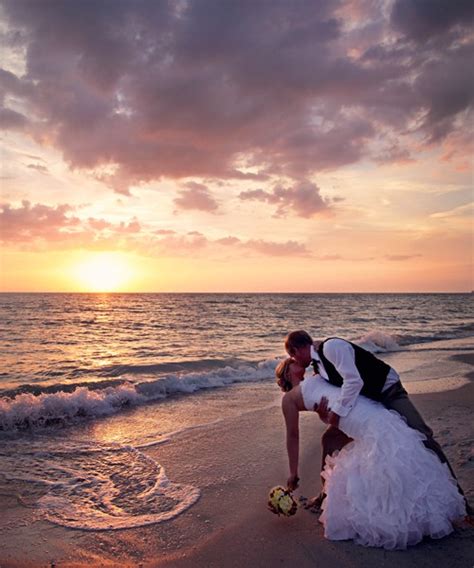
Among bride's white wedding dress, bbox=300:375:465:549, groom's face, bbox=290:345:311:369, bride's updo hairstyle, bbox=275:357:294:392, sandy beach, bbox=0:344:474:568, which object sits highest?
groom's face, bbox=290:345:311:369

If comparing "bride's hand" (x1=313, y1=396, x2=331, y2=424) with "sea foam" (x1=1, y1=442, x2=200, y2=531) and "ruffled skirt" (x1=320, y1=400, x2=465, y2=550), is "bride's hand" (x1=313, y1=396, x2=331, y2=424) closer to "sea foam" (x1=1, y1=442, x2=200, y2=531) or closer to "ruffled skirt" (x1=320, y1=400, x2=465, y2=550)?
"ruffled skirt" (x1=320, y1=400, x2=465, y2=550)

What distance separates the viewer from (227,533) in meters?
4.09

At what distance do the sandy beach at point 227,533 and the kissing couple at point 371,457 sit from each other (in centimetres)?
17

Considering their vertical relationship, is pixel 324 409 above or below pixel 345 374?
below

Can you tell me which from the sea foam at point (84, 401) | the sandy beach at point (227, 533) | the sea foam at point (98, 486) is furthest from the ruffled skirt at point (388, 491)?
the sea foam at point (84, 401)

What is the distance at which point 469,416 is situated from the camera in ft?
24.6

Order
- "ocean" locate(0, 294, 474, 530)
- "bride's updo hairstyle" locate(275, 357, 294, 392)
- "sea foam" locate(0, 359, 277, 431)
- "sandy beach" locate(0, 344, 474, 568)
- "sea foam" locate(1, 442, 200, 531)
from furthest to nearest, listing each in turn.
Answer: "sea foam" locate(0, 359, 277, 431)
"ocean" locate(0, 294, 474, 530)
"bride's updo hairstyle" locate(275, 357, 294, 392)
"sea foam" locate(1, 442, 200, 531)
"sandy beach" locate(0, 344, 474, 568)

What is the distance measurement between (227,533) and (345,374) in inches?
70.2

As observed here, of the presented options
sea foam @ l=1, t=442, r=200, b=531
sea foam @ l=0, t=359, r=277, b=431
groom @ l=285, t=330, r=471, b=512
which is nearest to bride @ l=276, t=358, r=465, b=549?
groom @ l=285, t=330, r=471, b=512

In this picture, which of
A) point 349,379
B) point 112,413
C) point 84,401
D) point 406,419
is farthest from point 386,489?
point 84,401

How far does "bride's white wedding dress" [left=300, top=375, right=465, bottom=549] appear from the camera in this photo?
11.8 feet

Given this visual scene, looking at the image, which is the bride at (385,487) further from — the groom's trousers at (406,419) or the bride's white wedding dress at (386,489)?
the groom's trousers at (406,419)

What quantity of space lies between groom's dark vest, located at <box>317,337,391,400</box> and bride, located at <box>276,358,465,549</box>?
0.15m

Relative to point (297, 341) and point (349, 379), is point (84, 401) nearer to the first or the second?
point (297, 341)
